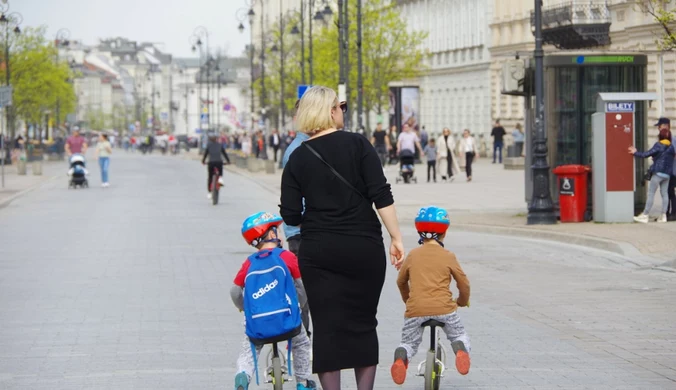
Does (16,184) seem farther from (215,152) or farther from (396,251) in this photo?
(396,251)

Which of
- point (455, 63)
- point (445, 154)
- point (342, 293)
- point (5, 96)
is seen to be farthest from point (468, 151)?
point (342, 293)

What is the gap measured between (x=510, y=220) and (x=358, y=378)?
1754 centimetres

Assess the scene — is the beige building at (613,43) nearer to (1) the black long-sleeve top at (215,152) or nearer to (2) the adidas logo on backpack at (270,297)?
(1) the black long-sleeve top at (215,152)

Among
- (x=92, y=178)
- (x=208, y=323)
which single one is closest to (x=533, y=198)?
(x=208, y=323)

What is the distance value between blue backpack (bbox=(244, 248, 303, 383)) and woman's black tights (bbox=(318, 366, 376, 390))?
1.94 feet

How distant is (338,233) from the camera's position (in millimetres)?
6934

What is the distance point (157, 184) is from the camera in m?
46.2

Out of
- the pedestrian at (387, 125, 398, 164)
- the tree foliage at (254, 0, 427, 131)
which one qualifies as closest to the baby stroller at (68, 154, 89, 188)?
the pedestrian at (387, 125, 398, 164)

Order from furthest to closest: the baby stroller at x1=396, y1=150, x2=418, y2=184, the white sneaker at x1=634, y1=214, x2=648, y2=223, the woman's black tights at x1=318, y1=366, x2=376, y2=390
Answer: the baby stroller at x1=396, y1=150, x2=418, y2=184, the white sneaker at x1=634, y1=214, x2=648, y2=223, the woman's black tights at x1=318, y1=366, x2=376, y2=390

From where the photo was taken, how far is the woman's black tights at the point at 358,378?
23.1 feet

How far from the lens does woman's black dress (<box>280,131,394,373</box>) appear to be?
6949 mm

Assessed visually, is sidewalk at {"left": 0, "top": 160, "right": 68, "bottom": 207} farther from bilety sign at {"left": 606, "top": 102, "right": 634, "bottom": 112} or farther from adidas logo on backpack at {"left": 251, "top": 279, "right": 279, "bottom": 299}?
adidas logo on backpack at {"left": 251, "top": 279, "right": 279, "bottom": 299}

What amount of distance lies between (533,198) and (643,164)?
6.88ft

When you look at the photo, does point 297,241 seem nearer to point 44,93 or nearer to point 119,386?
point 119,386
